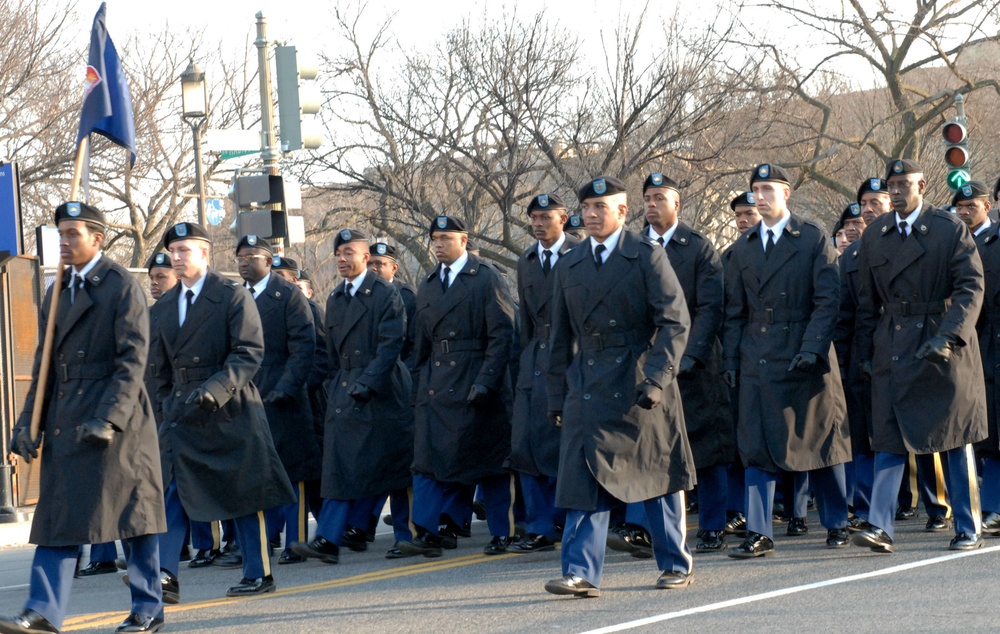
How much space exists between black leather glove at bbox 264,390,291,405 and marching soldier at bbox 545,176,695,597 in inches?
120

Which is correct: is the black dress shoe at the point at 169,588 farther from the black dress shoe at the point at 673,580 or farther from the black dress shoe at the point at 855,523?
the black dress shoe at the point at 855,523

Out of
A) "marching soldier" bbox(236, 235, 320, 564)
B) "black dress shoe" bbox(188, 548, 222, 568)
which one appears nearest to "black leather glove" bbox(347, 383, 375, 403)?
"marching soldier" bbox(236, 235, 320, 564)

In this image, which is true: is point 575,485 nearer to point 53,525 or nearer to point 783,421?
point 783,421

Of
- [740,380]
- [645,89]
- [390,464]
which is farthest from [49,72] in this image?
[740,380]

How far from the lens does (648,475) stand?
7719 millimetres

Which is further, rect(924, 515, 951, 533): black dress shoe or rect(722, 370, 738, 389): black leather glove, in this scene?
rect(924, 515, 951, 533): black dress shoe

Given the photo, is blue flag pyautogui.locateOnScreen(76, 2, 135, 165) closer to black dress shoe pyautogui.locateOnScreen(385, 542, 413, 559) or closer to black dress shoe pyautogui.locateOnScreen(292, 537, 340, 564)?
black dress shoe pyautogui.locateOnScreen(292, 537, 340, 564)

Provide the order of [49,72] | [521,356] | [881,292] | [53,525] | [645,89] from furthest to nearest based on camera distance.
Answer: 1. [49,72]
2. [645,89]
3. [521,356]
4. [881,292]
5. [53,525]

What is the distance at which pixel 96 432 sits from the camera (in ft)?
22.7

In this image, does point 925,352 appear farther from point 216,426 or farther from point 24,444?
point 24,444

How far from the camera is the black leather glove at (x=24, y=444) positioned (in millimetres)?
7133

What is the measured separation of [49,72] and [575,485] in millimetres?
20554


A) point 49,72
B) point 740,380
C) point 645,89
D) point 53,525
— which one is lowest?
point 53,525

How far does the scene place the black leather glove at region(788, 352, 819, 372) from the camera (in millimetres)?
8633
